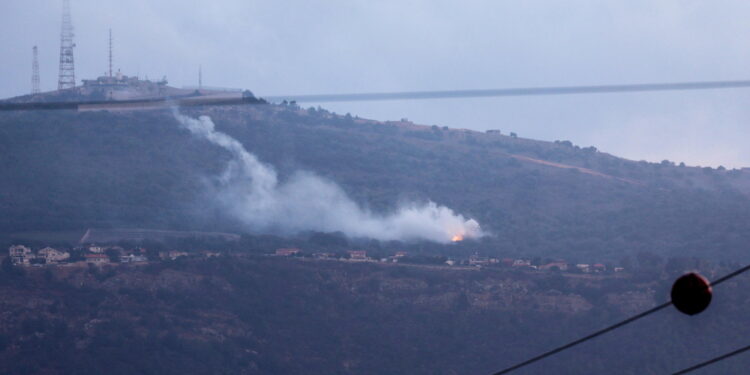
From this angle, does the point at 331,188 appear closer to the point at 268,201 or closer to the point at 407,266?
the point at 268,201

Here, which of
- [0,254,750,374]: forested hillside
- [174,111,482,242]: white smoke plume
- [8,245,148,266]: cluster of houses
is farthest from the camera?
[174,111,482,242]: white smoke plume

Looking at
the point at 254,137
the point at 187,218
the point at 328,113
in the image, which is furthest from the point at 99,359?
the point at 328,113

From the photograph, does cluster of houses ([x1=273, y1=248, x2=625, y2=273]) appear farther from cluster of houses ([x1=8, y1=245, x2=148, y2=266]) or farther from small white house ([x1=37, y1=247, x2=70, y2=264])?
small white house ([x1=37, y1=247, x2=70, y2=264])

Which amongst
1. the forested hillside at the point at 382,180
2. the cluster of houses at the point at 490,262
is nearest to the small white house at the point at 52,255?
the forested hillside at the point at 382,180

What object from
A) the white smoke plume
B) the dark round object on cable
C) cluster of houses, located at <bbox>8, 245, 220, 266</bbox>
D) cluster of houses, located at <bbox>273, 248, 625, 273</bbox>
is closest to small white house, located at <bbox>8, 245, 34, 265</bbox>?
cluster of houses, located at <bbox>8, 245, 220, 266</bbox>

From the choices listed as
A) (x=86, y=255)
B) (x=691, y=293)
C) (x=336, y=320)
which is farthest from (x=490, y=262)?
(x=691, y=293)

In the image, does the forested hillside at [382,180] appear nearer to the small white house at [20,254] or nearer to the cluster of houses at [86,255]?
the small white house at [20,254]
